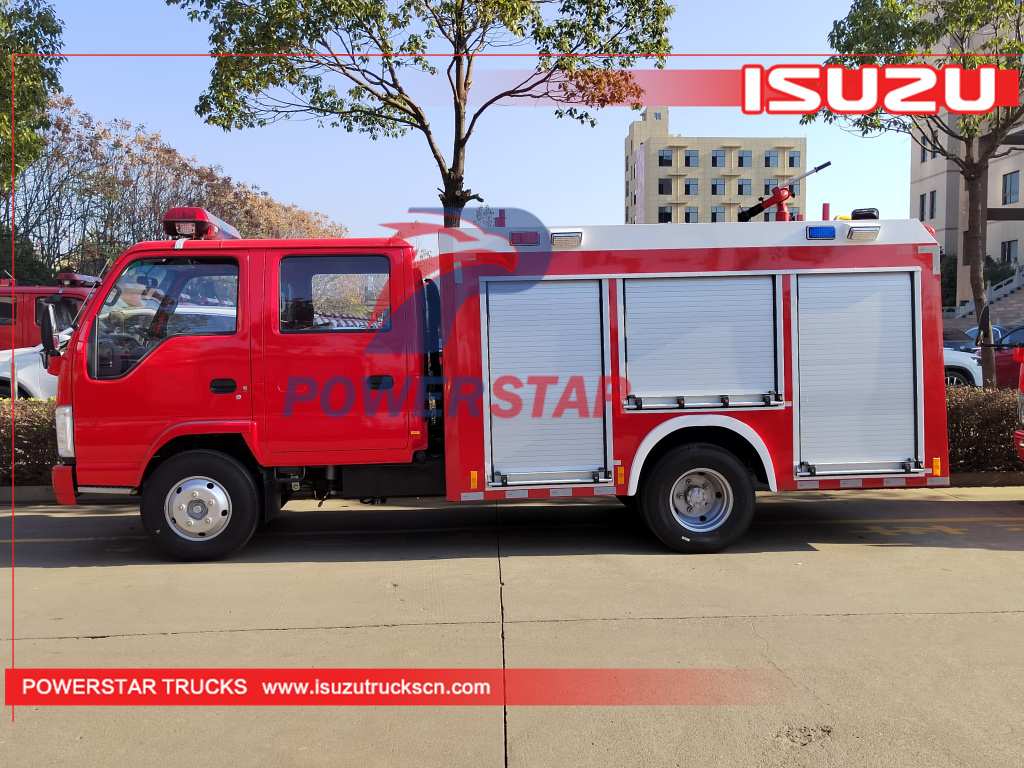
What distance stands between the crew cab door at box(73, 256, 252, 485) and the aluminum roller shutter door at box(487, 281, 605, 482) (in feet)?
6.23

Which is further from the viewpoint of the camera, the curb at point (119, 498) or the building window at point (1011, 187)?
the building window at point (1011, 187)

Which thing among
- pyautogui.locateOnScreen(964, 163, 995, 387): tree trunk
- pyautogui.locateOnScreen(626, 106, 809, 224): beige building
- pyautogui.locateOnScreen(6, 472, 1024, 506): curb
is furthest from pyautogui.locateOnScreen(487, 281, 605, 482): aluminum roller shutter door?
pyautogui.locateOnScreen(626, 106, 809, 224): beige building

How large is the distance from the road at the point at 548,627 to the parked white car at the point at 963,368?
283 inches

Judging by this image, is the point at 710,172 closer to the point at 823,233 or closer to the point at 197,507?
the point at 823,233

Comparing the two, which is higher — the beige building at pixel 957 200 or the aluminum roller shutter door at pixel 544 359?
the beige building at pixel 957 200

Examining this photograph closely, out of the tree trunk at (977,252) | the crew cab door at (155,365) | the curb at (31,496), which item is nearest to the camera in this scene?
the crew cab door at (155,365)

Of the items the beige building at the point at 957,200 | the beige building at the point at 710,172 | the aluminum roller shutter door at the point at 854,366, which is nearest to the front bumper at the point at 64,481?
the aluminum roller shutter door at the point at 854,366

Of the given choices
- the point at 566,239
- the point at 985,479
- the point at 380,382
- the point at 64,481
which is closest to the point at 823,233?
the point at 566,239

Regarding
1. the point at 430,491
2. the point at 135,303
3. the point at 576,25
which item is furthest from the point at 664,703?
the point at 576,25

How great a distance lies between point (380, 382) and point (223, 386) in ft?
3.81

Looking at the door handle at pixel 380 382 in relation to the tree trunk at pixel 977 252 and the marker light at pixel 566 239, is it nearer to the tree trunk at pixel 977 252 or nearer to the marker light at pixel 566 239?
the marker light at pixel 566 239

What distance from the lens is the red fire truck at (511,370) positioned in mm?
6227

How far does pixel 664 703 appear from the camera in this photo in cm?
385

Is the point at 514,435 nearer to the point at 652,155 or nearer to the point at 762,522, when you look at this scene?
the point at 762,522
